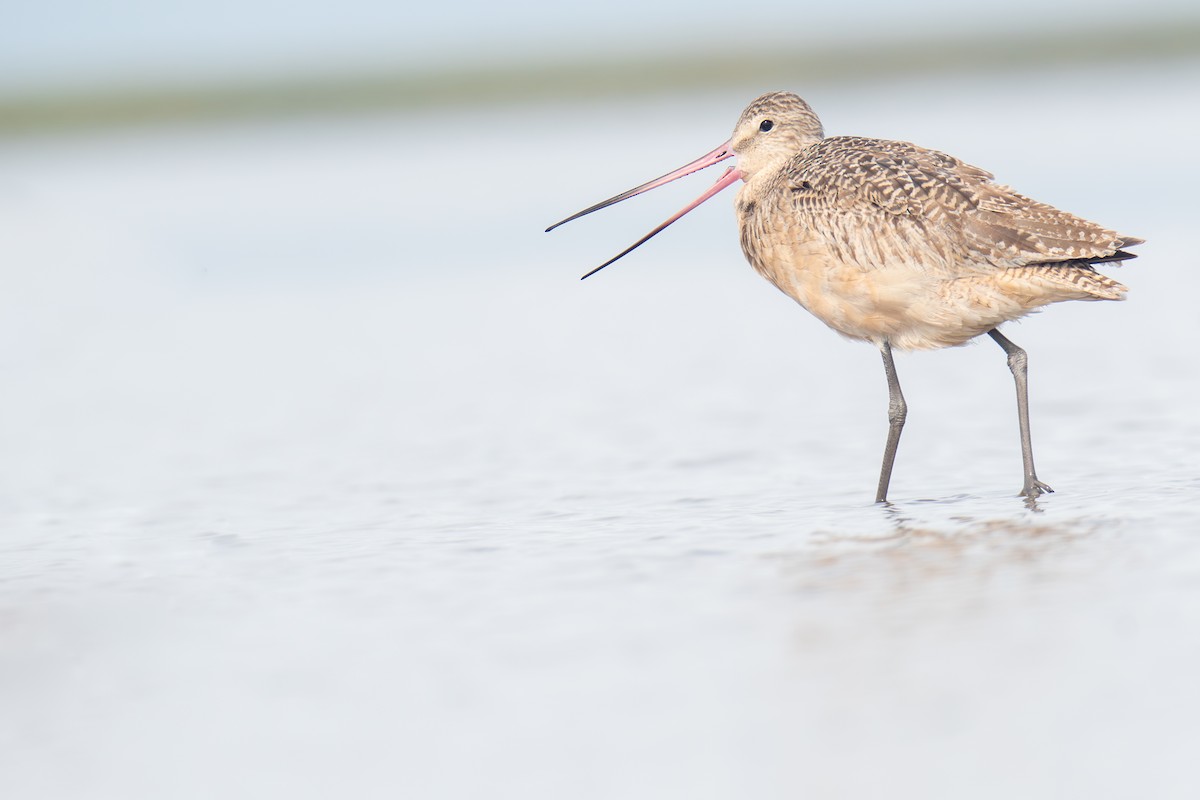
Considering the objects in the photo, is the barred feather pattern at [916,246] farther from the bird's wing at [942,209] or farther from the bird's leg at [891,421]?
the bird's leg at [891,421]

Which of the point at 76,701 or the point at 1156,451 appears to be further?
the point at 1156,451

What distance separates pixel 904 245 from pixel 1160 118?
12850 millimetres

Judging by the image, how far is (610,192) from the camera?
46.9 feet

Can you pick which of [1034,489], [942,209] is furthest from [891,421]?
[942,209]

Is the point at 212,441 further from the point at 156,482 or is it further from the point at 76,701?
the point at 76,701

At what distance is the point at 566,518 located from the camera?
17.7 feet

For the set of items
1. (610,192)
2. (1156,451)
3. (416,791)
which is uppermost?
(610,192)

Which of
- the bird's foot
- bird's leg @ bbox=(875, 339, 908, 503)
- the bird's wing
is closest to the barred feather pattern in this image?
the bird's wing

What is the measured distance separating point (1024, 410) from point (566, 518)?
1.47 meters

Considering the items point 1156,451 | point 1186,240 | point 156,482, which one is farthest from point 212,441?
point 1186,240

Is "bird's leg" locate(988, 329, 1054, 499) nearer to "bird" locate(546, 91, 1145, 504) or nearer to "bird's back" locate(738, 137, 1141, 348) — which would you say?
"bird" locate(546, 91, 1145, 504)

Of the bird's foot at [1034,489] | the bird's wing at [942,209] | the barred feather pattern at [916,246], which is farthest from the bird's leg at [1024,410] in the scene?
the bird's wing at [942,209]

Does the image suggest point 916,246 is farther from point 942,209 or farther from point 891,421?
point 891,421

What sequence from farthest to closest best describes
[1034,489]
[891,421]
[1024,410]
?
1. [891,421]
2. [1024,410]
3. [1034,489]
